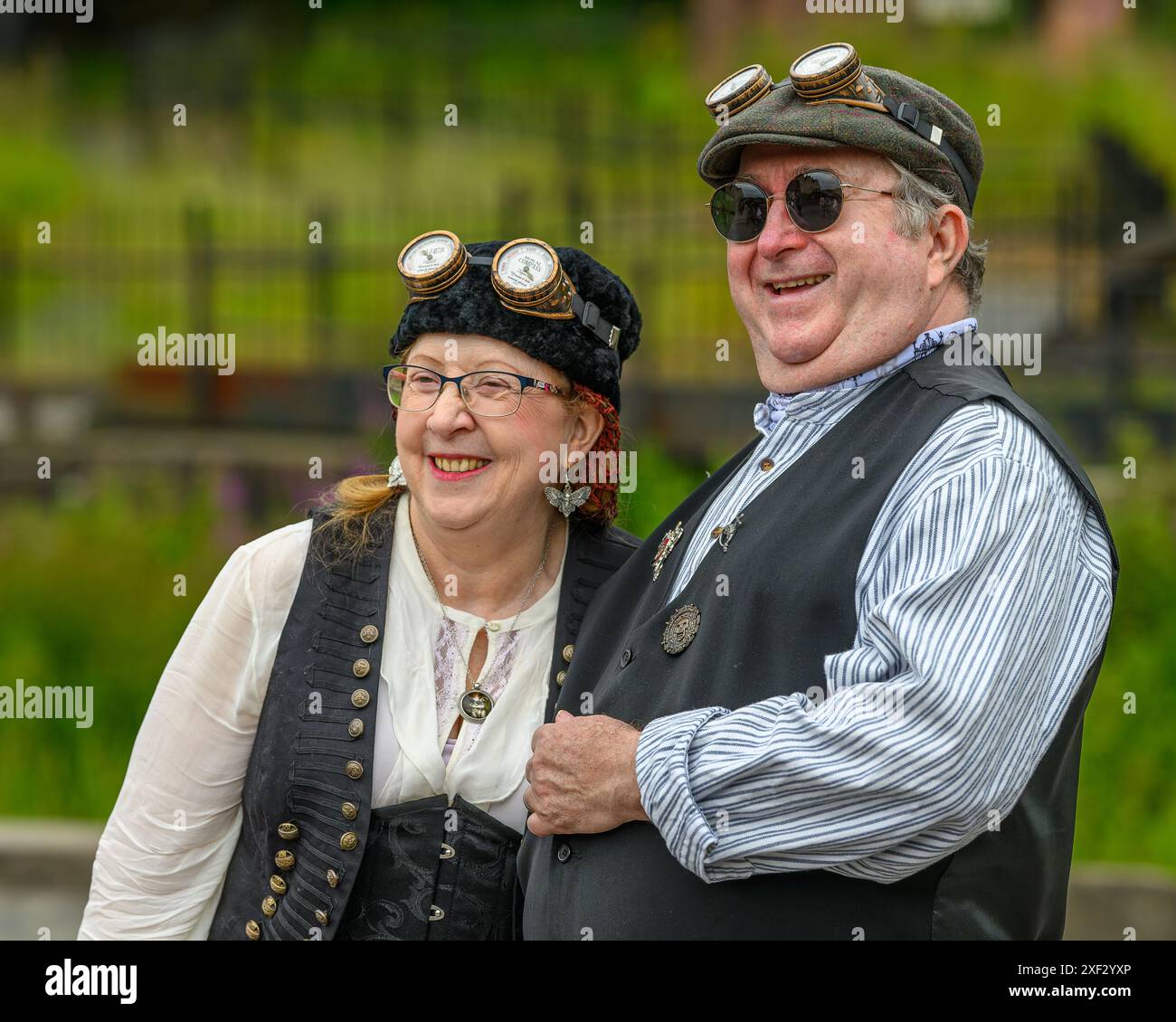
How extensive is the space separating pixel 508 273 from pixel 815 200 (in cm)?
62

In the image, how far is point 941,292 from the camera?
2.56 meters

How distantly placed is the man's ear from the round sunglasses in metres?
0.12

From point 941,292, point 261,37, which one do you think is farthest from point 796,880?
point 261,37

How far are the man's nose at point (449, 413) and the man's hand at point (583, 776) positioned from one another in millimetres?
603

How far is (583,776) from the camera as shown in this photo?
2414 mm

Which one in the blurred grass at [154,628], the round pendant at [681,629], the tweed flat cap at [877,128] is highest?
the tweed flat cap at [877,128]

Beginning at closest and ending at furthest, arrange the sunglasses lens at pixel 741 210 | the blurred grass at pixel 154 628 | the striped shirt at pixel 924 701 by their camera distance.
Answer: the striped shirt at pixel 924 701 → the sunglasses lens at pixel 741 210 → the blurred grass at pixel 154 628

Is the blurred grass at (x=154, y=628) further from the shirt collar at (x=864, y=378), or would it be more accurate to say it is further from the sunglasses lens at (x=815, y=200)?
the sunglasses lens at (x=815, y=200)

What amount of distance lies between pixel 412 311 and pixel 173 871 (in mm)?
1204

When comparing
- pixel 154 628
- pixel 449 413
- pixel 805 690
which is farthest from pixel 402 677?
pixel 154 628

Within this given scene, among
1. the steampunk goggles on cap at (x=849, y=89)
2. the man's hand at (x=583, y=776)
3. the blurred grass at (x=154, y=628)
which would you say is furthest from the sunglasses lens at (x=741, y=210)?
the blurred grass at (x=154, y=628)

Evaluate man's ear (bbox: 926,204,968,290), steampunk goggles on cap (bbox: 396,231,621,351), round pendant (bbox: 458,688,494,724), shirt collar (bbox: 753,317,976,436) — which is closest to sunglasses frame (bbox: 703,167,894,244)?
man's ear (bbox: 926,204,968,290)

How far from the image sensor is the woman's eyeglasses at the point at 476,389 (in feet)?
9.30

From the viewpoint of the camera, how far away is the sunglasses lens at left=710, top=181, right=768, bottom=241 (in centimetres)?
258
